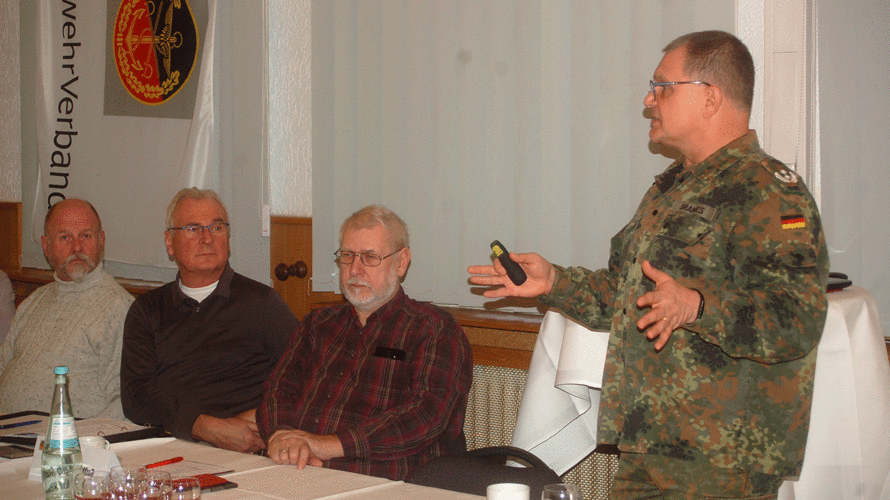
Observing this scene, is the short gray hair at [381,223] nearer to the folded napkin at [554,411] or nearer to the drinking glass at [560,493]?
the folded napkin at [554,411]

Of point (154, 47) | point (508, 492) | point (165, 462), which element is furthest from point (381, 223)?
point (154, 47)

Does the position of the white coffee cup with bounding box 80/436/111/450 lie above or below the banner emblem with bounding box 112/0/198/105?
below

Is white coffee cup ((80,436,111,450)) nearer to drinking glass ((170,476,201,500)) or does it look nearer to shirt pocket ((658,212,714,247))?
drinking glass ((170,476,201,500))

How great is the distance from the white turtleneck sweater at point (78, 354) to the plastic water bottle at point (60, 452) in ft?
4.62

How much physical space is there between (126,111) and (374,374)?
2739 mm

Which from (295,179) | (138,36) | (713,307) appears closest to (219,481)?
(713,307)

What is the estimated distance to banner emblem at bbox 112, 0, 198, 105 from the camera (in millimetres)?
4059

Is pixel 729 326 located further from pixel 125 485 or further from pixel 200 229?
pixel 200 229

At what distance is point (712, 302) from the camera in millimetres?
1501

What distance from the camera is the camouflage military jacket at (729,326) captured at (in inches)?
60.4

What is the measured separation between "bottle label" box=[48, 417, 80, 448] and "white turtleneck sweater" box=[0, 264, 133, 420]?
4.63ft

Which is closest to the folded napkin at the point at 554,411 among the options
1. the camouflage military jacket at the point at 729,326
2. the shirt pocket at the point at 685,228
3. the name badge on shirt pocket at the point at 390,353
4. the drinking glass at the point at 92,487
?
the name badge on shirt pocket at the point at 390,353

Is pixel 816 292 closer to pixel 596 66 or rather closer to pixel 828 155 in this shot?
A: pixel 828 155

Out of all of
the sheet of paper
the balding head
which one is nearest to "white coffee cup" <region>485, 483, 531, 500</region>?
the sheet of paper
